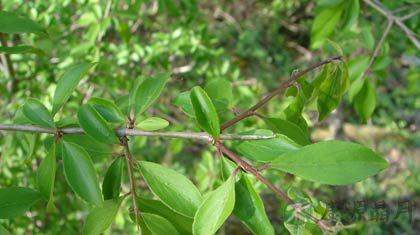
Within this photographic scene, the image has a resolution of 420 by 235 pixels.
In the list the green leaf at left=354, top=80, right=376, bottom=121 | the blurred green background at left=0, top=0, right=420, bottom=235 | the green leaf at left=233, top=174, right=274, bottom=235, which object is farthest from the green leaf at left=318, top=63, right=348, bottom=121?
the green leaf at left=354, top=80, right=376, bottom=121

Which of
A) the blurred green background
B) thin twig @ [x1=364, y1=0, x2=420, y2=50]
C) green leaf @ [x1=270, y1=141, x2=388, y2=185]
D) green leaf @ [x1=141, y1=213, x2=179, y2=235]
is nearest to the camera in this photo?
green leaf @ [x1=270, y1=141, x2=388, y2=185]

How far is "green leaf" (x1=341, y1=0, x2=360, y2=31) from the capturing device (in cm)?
128

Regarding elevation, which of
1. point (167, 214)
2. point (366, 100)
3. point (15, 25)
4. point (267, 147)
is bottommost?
point (366, 100)

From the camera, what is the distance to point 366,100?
1.31 m

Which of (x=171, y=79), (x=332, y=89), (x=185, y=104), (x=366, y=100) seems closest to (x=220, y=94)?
(x=185, y=104)

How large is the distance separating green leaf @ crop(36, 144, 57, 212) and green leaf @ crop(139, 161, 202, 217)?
0.14 metres

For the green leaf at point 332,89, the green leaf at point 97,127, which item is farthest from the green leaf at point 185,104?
the green leaf at point 332,89

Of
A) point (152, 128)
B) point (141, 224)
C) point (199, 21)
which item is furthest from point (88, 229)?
point (199, 21)

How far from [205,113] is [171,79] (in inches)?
39.1

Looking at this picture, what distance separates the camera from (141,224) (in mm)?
697

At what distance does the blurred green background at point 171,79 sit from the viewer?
1506mm

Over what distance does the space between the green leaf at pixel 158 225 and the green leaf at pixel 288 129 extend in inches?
9.4

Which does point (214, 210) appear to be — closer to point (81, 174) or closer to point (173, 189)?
point (173, 189)

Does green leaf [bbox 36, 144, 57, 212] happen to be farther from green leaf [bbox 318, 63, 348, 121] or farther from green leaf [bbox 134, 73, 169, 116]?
green leaf [bbox 318, 63, 348, 121]
